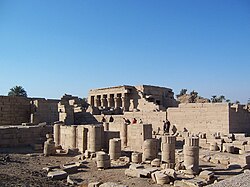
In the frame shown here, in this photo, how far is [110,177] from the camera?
1094 cm

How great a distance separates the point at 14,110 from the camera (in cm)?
2570

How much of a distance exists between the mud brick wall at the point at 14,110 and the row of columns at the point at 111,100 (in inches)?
445

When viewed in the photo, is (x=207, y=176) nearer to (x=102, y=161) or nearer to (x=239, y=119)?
(x=102, y=161)

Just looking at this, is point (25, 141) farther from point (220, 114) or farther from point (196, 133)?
point (220, 114)

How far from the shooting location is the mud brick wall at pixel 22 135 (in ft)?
59.8

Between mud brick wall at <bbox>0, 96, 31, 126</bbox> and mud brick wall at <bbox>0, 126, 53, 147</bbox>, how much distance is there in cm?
642

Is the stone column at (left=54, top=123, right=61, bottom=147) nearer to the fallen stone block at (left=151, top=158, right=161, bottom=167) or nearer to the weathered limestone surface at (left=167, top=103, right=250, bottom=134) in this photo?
the fallen stone block at (left=151, top=158, right=161, bottom=167)

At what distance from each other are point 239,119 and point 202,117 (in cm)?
245

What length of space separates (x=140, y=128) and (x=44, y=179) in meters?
7.16

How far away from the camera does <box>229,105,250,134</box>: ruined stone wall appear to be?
18.7 m

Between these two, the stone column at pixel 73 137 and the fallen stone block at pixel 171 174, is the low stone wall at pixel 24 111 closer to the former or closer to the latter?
the stone column at pixel 73 137

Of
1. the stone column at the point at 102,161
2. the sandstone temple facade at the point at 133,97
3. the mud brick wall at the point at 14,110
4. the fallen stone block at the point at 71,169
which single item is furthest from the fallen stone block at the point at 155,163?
the sandstone temple facade at the point at 133,97

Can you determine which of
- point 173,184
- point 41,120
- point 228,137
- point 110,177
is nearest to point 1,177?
point 110,177

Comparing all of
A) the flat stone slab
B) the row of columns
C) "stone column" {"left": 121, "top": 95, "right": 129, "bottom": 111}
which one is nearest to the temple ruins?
"stone column" {"left": 121, "top": 95, "right": 129, "bottom": 111}
